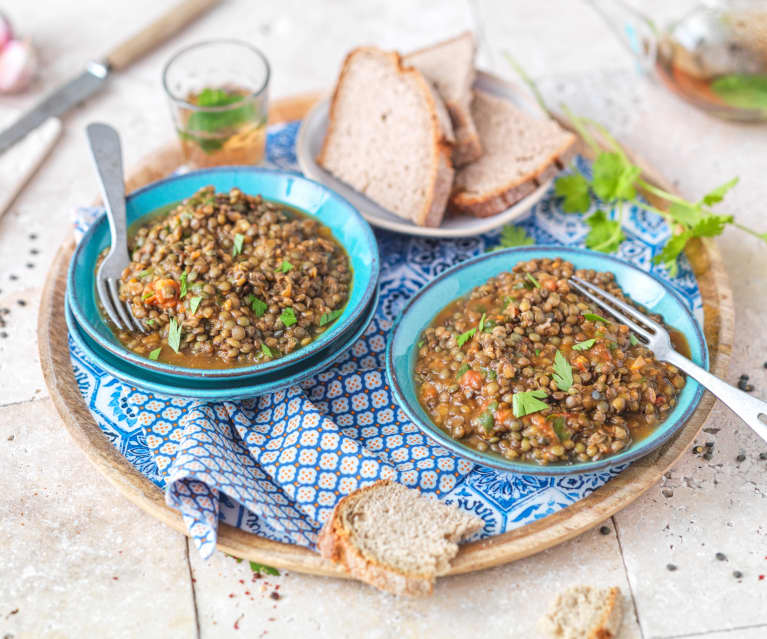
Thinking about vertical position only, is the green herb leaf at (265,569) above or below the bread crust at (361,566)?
below

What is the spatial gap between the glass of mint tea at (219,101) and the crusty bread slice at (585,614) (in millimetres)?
3721

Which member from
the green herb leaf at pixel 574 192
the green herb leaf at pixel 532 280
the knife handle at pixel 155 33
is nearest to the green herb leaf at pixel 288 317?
the green herb leaf at pixel 532 280

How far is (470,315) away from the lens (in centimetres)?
448

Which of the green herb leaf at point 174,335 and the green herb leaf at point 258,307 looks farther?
the green herb leaf at point 258,307

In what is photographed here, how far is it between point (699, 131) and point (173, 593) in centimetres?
523

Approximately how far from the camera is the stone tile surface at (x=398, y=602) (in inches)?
144

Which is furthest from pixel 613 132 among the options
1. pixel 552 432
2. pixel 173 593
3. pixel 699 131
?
pixel 173 593

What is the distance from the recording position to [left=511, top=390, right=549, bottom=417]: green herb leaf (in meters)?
3.88

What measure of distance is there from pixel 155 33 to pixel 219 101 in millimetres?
2040

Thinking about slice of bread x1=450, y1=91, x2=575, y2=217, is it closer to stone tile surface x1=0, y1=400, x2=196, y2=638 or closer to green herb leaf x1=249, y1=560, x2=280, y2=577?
green herb leaf x1=249, y1=560, x2=280, y2=577

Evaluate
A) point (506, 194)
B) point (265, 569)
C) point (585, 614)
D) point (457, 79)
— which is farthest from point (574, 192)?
point (265, 569)

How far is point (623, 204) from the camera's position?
5.66m

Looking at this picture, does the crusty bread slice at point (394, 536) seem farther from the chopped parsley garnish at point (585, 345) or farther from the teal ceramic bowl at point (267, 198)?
the chopped parsley garnish at point (585, 345)

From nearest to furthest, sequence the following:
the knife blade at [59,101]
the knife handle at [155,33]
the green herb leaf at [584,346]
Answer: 1. the green herb leaf at [584,346]
2. the knife blade at [59,101]
3. the knife handle at [155,33]
